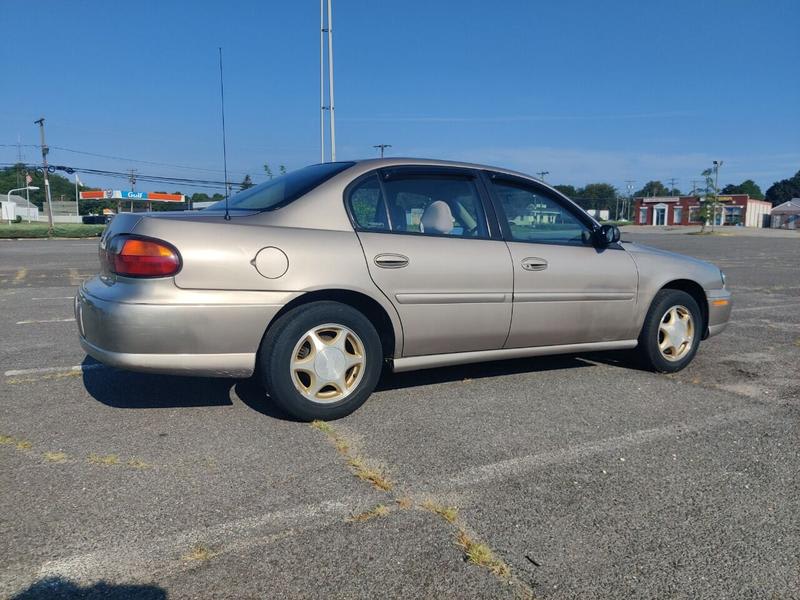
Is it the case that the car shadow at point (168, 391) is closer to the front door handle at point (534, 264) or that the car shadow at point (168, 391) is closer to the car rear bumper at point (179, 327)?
the car rear bumper at point (179, 327)

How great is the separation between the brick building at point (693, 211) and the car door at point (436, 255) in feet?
291

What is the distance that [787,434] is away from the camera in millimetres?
3570

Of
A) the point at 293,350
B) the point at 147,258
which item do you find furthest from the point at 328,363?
the point at 147,258

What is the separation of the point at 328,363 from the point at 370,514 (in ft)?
3.92

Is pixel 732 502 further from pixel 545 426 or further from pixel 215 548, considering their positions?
pixel 215 548

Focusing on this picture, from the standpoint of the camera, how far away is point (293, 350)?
3482mm

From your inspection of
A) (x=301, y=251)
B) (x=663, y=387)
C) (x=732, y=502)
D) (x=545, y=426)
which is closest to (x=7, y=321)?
(x=301, y=251)

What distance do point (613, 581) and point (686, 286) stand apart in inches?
139

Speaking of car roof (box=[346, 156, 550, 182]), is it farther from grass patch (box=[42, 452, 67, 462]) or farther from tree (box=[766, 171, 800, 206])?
tree (box=[766, 171, 800, 206])

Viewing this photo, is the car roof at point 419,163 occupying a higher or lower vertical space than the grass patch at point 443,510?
higher

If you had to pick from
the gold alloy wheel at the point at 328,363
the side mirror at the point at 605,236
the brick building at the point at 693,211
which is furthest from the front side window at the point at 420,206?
the brick building at the point at 693,211

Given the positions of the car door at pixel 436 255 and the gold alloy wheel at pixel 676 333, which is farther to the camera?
the gold alloy wheel at pixel 676 333

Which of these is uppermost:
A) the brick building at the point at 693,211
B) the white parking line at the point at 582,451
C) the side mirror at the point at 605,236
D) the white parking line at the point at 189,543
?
the brick building at the point at 693,211

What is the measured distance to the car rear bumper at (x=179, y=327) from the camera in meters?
3.23
